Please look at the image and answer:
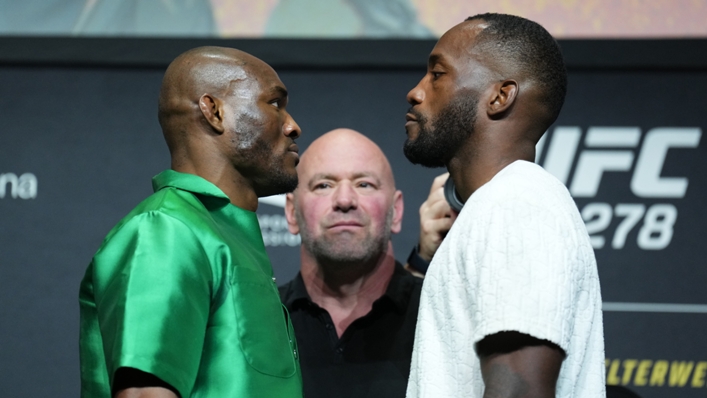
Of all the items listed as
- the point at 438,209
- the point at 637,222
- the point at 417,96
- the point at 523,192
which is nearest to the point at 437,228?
the point at 438,209

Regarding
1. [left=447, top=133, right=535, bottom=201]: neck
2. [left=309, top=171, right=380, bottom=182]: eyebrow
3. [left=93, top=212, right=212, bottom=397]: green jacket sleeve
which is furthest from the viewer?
[left=309, top=171, right=380, bottom=182]: eyebrow

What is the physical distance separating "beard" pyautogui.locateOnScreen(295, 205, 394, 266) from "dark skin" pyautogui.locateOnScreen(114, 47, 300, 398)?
0.74m

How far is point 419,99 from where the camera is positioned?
1432mm

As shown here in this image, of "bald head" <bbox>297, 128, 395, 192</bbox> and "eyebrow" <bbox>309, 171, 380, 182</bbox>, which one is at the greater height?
"bald head" <bbox>297, 128, 395, 192</bbox>

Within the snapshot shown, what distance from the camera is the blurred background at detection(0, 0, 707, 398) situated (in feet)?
8.52

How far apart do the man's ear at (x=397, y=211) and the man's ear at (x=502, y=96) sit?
1089 mm

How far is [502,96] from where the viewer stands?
4.35 ft

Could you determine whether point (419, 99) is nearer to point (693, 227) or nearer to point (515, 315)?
point (515, 315)

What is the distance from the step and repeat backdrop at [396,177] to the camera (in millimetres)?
2586

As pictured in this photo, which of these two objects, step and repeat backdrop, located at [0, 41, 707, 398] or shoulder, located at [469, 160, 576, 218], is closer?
shoulder, located at [469, 160, 576, 218]

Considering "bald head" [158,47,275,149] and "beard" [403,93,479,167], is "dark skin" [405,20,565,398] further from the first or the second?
"bald head" [158,47,275,149]

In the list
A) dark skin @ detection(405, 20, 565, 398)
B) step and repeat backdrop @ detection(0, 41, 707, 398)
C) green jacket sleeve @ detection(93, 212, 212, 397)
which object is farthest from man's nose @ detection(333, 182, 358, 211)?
green jacket sleeve @ detection(93, 212, 212, 397)

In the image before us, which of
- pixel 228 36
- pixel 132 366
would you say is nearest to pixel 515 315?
pixel 132 366

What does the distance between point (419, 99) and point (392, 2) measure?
52.9 inches
